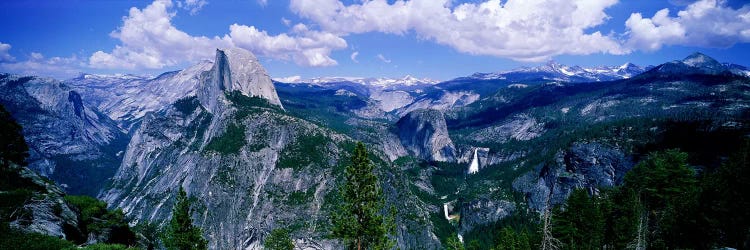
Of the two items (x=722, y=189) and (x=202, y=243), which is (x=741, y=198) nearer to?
(x=722, y=189)

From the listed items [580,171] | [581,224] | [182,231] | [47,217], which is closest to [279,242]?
[182,231]

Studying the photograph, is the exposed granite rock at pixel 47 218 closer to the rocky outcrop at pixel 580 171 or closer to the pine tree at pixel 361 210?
the pine tree at pixel 361 210

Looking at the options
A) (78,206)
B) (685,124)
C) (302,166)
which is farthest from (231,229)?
(685,124)

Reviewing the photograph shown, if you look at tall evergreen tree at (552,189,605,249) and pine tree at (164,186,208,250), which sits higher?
pine tree at (164,186,208,250)

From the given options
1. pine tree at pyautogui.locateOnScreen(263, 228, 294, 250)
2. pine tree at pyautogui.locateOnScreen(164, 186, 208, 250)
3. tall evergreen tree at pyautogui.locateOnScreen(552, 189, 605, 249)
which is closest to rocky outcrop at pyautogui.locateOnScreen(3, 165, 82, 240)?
pine tree at pyautogui.locateOnScreen(164, 186, 208, 250)

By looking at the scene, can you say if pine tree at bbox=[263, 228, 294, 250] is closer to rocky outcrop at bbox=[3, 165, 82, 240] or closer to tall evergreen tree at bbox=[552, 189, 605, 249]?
rocky outcrop at bbox=[3, 165, 82, 240]

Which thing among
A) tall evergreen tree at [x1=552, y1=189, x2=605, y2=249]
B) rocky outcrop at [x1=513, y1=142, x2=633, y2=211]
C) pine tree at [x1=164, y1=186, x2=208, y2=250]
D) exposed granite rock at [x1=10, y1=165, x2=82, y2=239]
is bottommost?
rocky outcrop at [x1=513, y1=142, x2=633, y2=211]

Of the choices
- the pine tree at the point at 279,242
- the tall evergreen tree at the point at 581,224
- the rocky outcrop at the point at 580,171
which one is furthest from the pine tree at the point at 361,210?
the rocky outcrop at the point at 580,171
